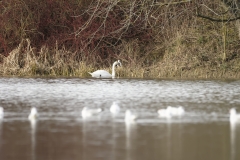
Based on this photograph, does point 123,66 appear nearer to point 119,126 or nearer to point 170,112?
point 170,112

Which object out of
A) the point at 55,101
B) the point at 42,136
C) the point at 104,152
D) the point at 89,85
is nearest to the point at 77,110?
the point at 55,101

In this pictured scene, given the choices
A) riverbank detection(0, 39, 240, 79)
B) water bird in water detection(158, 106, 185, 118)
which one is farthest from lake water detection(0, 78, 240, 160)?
riverbank detection(0, 39, 240, 79)

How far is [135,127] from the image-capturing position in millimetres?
10281

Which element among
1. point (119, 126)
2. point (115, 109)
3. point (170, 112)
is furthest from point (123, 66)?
point (119, 126)

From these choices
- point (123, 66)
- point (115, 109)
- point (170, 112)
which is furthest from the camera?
point (123, 66)

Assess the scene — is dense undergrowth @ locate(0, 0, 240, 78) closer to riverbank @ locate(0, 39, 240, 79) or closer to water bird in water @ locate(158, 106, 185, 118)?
riverbank @ locate(0, 39, 240, 79)

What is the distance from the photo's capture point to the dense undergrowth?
21.9m

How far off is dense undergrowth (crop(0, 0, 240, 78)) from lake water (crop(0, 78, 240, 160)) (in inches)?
182

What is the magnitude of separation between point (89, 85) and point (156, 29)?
24.5ft

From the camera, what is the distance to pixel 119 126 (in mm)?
10398

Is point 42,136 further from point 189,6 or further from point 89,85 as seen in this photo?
point 189,6

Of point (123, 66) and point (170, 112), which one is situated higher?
point (123, 66)

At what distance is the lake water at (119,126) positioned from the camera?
329 inches

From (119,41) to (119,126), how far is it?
1529 centimetres
